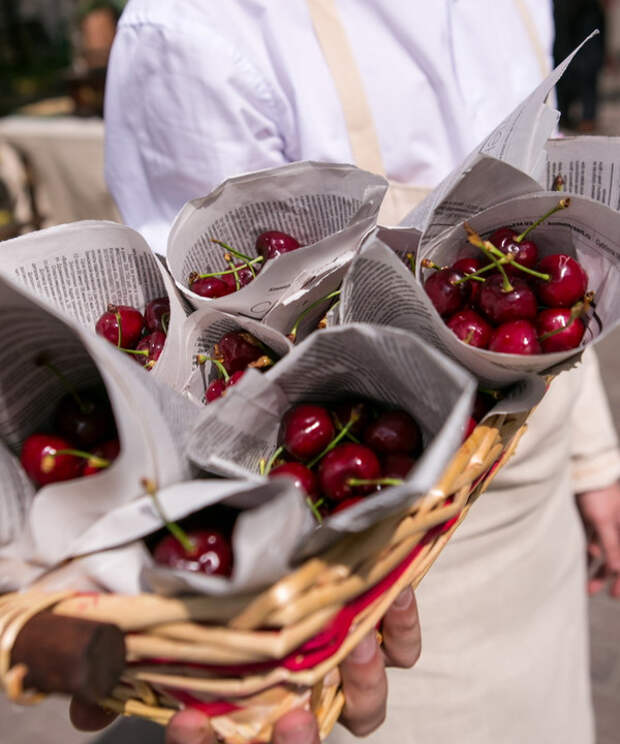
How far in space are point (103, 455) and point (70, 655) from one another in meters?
0.23

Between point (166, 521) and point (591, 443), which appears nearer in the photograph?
point (166, 521)

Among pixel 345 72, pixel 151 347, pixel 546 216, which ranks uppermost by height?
pixel 345 72

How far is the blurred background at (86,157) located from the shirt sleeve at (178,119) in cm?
159

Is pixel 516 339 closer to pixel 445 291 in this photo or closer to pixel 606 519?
pixel 445 291

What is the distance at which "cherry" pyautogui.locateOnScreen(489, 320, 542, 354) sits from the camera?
714mm

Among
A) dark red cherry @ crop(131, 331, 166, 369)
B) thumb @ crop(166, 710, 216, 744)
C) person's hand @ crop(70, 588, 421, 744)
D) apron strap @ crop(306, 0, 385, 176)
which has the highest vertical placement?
apron strap @ crop(306, 0, 385, 176)

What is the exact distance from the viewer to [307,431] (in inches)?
28.0

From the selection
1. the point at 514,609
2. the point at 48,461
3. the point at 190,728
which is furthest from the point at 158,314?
the point at 514,609

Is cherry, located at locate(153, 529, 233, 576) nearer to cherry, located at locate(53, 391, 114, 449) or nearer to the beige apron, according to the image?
cherry, located at locate(53, 391, 114, 449)

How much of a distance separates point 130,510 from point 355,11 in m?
0.79

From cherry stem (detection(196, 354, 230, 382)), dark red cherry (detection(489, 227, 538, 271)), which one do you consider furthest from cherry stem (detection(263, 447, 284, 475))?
dark red cherry (detection(489, 227, 538, 271))

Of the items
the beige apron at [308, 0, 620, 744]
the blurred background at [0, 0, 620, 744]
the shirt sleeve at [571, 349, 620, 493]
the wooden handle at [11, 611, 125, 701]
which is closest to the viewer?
the wooden handle at [11, 611, 125, 701]

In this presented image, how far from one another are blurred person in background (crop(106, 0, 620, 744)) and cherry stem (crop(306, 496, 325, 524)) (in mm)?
482

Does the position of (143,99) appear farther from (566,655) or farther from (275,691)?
(566,655)
